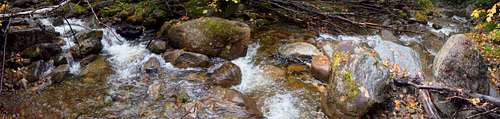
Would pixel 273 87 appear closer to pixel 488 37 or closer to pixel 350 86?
pixel 350 86

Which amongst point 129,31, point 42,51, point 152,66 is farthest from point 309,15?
point 42,51

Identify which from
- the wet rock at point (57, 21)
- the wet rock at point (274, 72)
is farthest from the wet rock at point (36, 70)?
the wet rock at point (274, 72)

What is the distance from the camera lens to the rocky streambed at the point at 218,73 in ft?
→ 24.3

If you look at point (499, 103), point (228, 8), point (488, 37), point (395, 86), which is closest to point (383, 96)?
point (395, 86)

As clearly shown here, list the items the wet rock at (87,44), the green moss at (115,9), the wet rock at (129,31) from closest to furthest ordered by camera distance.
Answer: the wet rock at (87,44) → the wet rock at (129,31) → the green moss at (115,9)

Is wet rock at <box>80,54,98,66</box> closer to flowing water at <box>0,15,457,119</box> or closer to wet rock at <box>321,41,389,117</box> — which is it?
flowing water at <box>0,15,457,119</box>

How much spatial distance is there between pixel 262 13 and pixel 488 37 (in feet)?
18.2

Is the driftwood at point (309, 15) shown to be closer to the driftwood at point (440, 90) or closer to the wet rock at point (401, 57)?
the wet rock at point (401, 57)

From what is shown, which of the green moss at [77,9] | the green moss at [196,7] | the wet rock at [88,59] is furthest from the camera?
the green moss at [196,7]

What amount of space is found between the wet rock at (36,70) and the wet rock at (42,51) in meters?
0.15

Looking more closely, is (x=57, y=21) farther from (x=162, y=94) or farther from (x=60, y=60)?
(x=162, y=94)

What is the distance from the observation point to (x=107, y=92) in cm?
834

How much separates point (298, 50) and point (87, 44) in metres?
4.65

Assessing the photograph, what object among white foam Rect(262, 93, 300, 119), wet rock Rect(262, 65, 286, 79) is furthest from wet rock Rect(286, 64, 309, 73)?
white foam Rect(262, 93, 300, 119)
